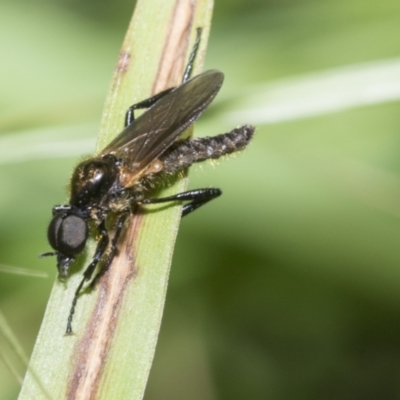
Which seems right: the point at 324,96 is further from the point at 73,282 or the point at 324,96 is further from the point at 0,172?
the point at 0,172

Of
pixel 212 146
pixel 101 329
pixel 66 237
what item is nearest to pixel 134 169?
pixel 212 146

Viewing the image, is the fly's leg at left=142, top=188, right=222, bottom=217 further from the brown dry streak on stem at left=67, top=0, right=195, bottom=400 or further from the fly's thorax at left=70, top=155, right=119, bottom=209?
the fly's thorax at left=70, top=155, right=119, bottom=209

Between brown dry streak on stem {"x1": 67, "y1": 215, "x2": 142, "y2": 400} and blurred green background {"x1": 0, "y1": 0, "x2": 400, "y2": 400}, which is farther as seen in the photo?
blurred green background {"x1": 0, "y1": 0, "x2": 400, "y2": 400}

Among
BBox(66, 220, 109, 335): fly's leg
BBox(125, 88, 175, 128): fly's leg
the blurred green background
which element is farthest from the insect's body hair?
BBox(125, 88, 175, 128): fly's leg

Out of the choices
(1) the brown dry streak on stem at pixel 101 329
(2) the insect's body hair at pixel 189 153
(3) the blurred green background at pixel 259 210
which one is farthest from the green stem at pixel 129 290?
(3) the blurred green background at pixel 259 210

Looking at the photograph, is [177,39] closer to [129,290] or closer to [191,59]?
[191,59]

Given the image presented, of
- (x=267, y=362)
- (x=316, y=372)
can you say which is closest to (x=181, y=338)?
(x=267, y=362)
